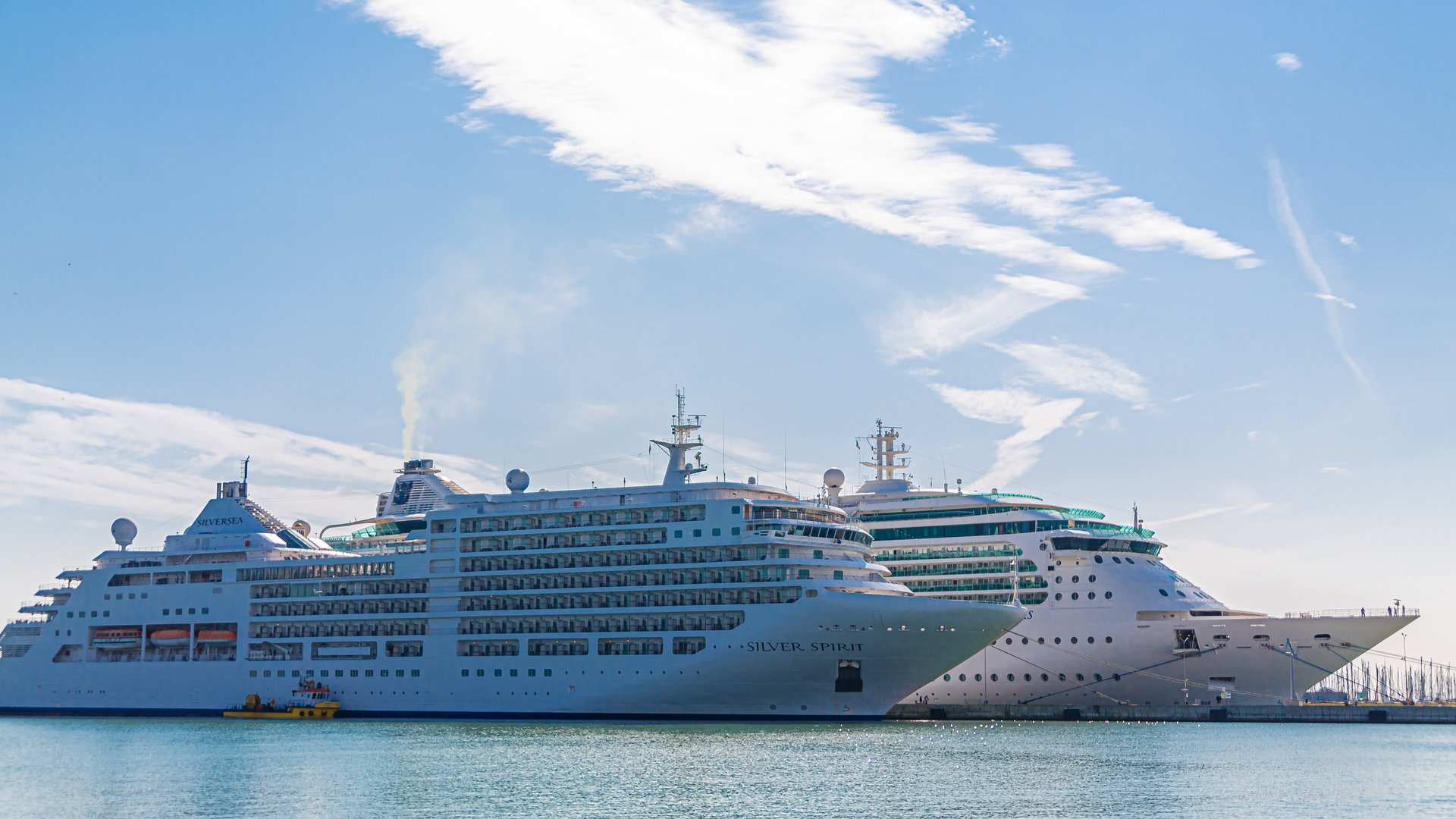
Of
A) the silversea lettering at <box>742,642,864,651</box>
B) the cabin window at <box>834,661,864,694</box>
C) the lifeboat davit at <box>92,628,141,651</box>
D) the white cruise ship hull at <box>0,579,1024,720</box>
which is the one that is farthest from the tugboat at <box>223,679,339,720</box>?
the cabin window at <box>834,661,864,694</box>

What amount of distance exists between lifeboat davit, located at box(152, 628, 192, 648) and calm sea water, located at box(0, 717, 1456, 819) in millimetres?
10827

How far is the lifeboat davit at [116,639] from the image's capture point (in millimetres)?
78500

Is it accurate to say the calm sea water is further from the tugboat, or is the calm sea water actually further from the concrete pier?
the tugboat

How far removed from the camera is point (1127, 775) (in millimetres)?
46750

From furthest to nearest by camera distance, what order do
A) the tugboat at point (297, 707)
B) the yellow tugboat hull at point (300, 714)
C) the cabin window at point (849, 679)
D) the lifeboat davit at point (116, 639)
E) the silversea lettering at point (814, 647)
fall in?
the lifeboat davit at point (116, 639)
the tugboat at point (297, 707)
the yellow tugboat hull at point (300, 714)
the cabin window at point (849, 679)
the silversea lettering at point (814, 647)

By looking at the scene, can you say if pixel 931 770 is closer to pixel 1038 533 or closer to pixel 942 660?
pixel 942 660

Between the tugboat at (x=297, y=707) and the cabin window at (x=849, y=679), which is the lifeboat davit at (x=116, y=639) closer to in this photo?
the tugboat at (x=297, y=707)

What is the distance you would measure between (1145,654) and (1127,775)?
90.0ft

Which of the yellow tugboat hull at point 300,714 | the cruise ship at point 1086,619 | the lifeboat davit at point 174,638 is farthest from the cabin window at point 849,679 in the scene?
the lifeboat davit at point 174,638

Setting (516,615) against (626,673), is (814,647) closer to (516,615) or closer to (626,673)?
(626,673)

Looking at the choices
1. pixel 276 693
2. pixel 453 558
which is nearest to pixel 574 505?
pixel 453 558

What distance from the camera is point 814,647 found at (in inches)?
2490

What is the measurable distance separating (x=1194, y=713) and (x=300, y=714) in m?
45.6

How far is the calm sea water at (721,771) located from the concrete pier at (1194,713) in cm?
509
